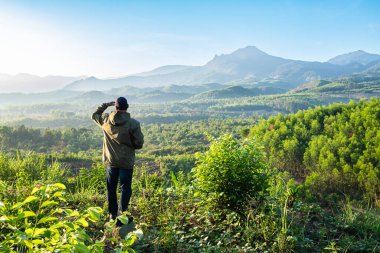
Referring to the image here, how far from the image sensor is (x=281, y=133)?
58.1 feet

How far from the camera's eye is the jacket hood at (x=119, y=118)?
4957 millimetres

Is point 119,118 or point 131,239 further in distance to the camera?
point 119,118

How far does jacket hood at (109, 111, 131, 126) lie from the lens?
496cm

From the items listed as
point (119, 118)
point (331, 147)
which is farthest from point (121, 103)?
point (331, 147)

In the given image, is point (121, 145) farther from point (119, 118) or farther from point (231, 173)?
point (231, 173)

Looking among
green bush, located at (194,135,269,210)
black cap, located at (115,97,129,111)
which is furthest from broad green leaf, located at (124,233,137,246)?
black cap, located at (115,97,129,111)

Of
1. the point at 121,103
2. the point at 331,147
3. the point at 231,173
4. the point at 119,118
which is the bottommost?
the point at 331,147

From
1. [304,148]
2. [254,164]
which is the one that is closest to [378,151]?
[304,148]

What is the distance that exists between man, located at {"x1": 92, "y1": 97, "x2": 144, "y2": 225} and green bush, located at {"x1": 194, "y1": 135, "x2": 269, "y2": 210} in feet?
3.48

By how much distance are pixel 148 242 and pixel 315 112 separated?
54.4ft

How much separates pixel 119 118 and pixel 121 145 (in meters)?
0.41

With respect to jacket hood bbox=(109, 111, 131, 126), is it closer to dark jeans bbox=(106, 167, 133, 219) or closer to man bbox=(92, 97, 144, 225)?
man bbox=(92, 97, 144, 225)

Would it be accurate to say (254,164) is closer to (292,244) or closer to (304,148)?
(292,244)

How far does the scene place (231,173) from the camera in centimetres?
492
